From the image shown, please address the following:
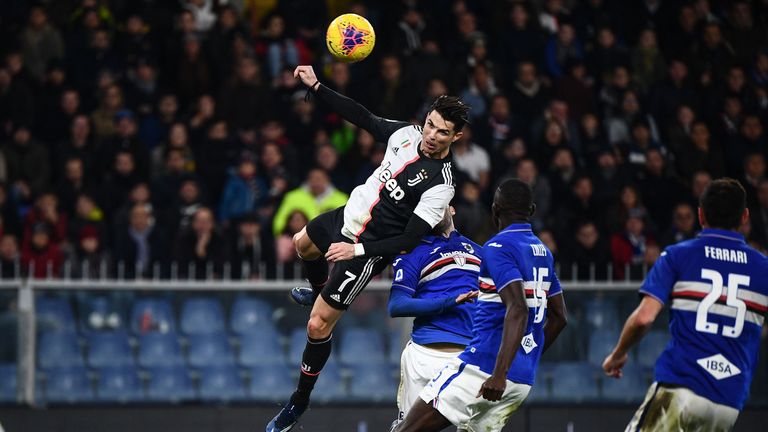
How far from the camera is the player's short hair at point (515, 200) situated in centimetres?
739

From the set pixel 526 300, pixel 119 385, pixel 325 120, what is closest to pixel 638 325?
pixel 526 300

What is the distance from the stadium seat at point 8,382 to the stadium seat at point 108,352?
0.72 meters

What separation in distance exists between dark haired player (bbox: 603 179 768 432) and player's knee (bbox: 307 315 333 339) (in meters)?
2.94

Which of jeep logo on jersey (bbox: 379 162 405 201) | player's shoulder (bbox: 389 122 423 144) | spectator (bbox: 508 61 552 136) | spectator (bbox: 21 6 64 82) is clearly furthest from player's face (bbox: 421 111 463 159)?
spectator (bbox: 21 6 64 82)

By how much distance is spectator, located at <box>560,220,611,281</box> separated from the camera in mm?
12844

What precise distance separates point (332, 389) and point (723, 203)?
21.7ft

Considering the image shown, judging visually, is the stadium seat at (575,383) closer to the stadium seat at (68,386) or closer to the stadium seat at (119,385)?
the stadium seat at (119,385)

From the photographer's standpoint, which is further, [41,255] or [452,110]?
[41,255]

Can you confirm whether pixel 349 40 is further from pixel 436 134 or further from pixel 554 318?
pixel 554 318

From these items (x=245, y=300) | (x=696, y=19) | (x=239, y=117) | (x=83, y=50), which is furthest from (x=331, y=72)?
(x=696, y=19)

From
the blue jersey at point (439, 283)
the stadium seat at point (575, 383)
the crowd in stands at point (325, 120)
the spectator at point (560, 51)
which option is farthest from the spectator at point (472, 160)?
the blue jersey at point (439, 283)

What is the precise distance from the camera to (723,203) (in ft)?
21.1

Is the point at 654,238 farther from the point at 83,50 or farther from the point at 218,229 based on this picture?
the point at 83,50

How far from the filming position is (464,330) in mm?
8438
